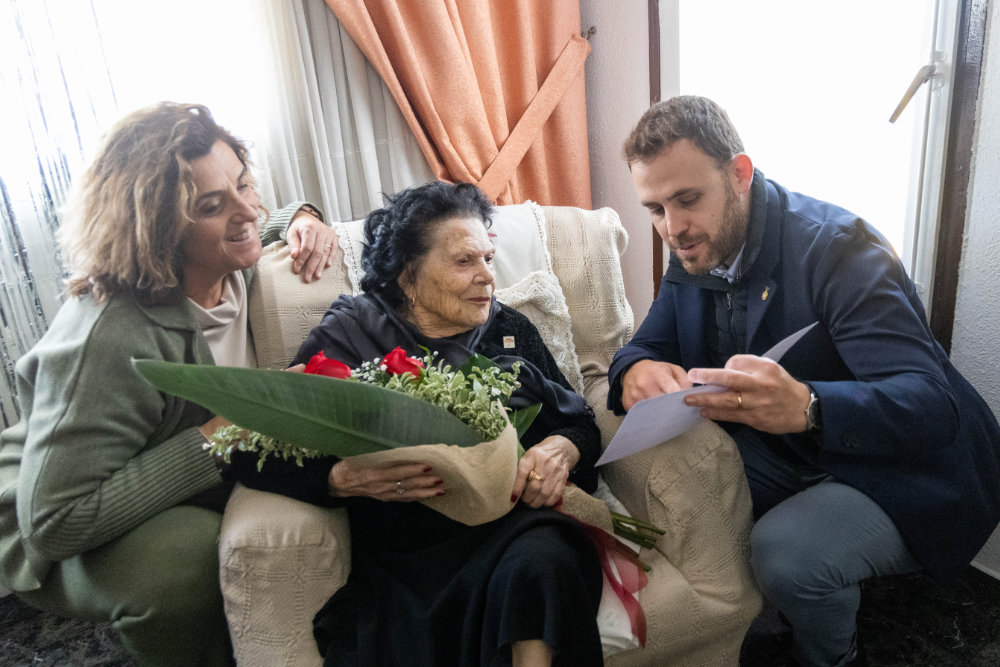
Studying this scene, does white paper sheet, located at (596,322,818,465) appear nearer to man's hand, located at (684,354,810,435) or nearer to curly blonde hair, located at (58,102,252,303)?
man's hand, located at (684,354,810,435)

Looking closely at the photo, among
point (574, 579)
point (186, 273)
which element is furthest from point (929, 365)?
point (186, 273)

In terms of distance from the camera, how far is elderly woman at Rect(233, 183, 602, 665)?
1098 millimetres

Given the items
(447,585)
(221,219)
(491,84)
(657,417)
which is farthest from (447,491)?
(491,84)

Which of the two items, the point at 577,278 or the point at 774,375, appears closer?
the point at 774,375

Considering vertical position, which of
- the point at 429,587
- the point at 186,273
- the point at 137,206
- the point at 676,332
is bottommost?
Result: the point at 429,587

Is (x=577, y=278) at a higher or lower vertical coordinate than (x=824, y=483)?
higher

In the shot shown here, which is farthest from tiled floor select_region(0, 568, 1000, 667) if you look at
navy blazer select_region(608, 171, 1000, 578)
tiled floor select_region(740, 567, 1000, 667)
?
→ navy blazer select_region(608, 171, 1000, 578)

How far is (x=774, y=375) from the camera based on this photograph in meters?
1.12

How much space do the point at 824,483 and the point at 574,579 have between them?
607mm

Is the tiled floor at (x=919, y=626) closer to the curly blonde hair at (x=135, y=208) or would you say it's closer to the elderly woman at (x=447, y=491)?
the elderly woman at (x=447, y=491)

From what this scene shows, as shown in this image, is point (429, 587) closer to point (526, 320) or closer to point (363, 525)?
point (363, 525)

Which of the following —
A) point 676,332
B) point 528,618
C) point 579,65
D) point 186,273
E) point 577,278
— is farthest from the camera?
point 579,65

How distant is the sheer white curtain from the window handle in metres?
1.50

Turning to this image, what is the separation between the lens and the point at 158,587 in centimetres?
119
